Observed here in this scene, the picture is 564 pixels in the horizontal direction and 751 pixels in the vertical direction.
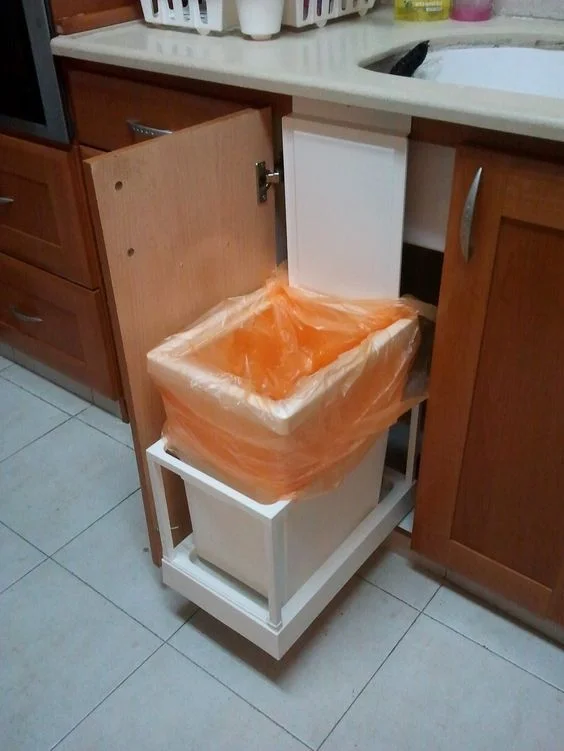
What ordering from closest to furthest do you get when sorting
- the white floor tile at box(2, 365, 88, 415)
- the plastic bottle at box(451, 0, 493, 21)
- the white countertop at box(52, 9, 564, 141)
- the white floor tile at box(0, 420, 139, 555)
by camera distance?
1. the white countertop at box(52, 9, 564, 141)
2. the plastic bottle at box(451, 0, 493, 21)
3. the white floor tile at box(0, 420, 139, 555)
4. the white floor tile at box(2, 365, 88, 415)

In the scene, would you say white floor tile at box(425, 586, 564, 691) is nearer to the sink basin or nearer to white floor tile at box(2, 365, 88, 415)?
the sink basin

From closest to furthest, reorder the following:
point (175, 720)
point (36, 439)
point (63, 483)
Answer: point (175, 720)
point (63, 483)
point (36, 439)

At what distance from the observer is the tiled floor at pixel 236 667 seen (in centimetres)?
105

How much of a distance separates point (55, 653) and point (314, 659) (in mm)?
440

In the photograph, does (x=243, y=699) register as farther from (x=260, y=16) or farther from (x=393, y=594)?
(x=260, y=16)

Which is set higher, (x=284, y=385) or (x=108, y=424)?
(x=284, y=385)

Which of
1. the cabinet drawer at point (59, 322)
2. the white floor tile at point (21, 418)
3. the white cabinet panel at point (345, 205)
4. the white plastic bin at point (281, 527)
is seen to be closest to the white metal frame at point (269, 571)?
the white plastic bin at point (281, 527)

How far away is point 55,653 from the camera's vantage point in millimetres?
1168

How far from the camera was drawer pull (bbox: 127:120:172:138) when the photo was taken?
1.17 m

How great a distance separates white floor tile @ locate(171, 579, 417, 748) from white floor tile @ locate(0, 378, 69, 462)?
68 cm

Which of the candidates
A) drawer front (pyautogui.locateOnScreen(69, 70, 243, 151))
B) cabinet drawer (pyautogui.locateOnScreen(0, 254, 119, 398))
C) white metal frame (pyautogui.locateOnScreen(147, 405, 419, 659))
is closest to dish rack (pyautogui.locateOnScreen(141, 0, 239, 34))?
drawer front (pyautogui.locateOnScreen(69, 70, 243, 151))

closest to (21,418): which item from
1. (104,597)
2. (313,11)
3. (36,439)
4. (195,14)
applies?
(36,439)

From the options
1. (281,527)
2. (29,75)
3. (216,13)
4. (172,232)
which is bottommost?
(281,527)

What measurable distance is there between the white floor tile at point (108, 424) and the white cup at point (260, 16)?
0.93 metres
